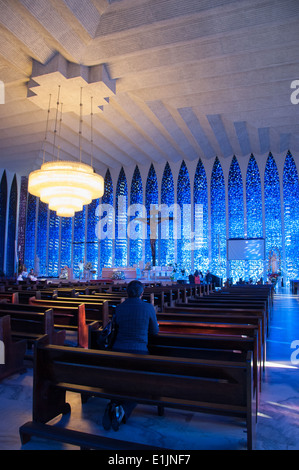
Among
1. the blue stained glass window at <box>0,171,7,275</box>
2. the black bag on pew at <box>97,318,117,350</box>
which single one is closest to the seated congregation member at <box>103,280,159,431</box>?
the black bag on pew at <box>97,318,117,350</box>

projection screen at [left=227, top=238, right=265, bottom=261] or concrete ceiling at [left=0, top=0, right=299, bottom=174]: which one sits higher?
concrete ceiling at [left=0, top=0, right=299, bottom=174]

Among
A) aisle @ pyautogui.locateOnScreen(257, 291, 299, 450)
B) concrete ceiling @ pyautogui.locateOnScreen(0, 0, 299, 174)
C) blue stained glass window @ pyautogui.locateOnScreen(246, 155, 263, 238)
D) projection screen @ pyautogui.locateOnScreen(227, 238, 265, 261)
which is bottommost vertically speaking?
aisle @ pyautogui.locateOnScreen(257, 291, 299, 450)

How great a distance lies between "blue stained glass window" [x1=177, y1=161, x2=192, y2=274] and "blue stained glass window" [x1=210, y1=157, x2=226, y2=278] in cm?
135

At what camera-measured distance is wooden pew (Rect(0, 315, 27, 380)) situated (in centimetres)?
291

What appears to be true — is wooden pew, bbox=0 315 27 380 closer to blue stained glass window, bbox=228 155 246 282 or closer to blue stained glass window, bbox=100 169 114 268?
blue stained glass window, bbox=228 155 246 282

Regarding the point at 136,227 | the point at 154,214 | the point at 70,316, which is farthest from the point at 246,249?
the point at 70,316

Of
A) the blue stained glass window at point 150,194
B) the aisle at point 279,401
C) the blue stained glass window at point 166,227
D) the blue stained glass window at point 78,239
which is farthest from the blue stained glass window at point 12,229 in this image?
the aisle at point 279,401

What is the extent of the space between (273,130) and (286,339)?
39.9 ft

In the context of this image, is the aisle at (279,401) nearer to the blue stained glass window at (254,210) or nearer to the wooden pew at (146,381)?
the wooden pew at (146,381)

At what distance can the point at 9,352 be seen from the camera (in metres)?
2.98

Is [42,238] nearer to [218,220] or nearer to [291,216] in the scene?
[218,220]

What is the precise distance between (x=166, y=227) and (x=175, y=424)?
1733cm

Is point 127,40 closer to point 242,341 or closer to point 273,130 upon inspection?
point 242,341

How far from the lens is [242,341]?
231 cm
